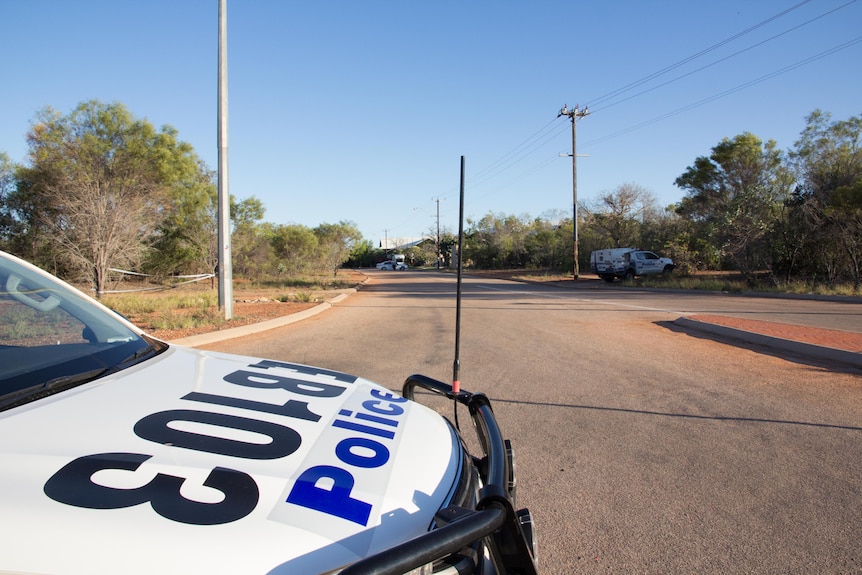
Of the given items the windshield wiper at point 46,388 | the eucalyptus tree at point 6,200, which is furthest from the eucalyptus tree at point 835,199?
the eucalyptus tree at point 6,200

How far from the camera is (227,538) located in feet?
3.95

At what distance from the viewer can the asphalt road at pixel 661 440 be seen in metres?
2.70

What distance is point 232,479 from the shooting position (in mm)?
1389

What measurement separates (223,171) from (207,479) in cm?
1163

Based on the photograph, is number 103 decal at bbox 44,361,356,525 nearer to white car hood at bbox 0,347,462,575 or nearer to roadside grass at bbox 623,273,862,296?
white car hood at bbox 0,347,462,575

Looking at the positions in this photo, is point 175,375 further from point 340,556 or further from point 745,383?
point 745,383

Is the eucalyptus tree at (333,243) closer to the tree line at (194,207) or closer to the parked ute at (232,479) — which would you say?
the tree line at (194,207)

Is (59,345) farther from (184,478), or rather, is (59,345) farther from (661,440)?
(661,440)

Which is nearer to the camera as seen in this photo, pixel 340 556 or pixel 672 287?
pixel 340 556

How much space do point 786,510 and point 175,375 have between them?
343 cm

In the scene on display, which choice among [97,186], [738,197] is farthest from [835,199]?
[97,186]

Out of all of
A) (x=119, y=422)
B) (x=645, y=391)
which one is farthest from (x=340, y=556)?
(x=645, y=391)

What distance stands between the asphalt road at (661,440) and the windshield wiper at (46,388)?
2247 mm

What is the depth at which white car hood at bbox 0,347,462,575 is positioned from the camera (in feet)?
3.80
